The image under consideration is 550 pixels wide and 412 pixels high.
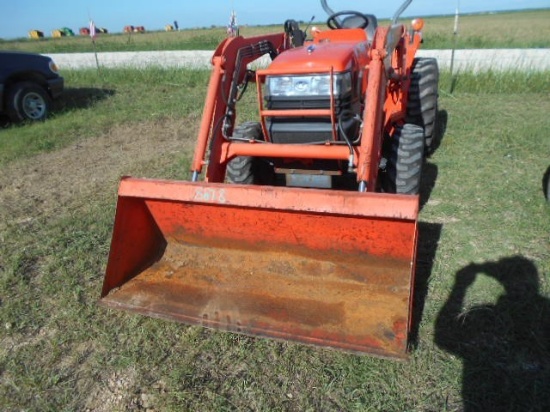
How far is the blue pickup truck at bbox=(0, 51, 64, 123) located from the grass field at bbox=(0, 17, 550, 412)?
2.93 meters

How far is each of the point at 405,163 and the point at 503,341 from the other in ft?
5.16

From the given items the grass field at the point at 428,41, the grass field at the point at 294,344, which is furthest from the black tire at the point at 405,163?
the grass field at the point at 428,41

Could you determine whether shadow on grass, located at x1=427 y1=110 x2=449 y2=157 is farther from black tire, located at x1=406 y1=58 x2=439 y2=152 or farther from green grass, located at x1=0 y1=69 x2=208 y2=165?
green grass, located at x1=0 y1=69 x2=208 y2=165

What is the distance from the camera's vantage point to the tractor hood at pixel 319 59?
3195mm

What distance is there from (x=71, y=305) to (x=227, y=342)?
1161 mm

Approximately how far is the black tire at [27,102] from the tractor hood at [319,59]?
20.6 ft

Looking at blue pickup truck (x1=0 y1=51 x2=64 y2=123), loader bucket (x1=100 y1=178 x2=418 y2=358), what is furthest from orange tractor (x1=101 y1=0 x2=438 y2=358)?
blue pickup truck (x1=0 y1=51 x2=64 y2=123)

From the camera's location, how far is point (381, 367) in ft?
7.99

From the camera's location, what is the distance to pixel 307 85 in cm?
328

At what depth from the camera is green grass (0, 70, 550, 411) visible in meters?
2.32

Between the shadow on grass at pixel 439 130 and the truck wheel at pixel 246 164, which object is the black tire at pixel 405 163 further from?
the shadow on grass at pixel 439 130

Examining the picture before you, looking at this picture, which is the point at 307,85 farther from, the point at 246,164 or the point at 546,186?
the point at 546,186

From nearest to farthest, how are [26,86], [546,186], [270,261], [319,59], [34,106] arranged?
[270,261]
[319,59]
[546,186]
[26,86]
[34,106]

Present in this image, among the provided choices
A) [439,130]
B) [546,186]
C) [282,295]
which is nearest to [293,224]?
[282,295]
